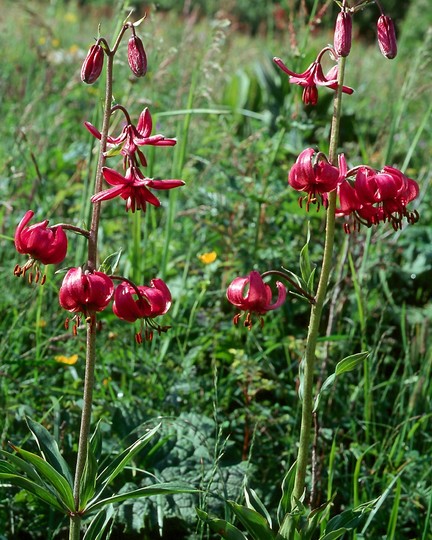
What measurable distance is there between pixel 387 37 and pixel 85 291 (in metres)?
0.77

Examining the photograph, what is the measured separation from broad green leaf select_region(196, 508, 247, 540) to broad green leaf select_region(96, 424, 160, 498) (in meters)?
0.17

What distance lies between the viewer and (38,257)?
1.34 m


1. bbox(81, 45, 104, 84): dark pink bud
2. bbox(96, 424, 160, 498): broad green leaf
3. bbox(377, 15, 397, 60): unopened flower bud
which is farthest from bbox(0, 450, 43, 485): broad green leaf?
bbox(377, 15, 397, 60): unopened flower bud

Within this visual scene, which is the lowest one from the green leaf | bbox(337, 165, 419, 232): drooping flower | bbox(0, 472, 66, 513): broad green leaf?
bbox(0, 472, 66, 513): broad green leaf

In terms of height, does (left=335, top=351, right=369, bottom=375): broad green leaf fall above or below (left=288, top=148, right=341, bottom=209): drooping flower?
below

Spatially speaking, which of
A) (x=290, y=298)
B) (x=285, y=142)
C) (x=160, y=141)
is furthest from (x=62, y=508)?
(x=285, y=142)

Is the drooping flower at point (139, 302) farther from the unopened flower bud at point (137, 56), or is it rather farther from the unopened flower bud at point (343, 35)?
the unopened flower bud at point (343, 35)

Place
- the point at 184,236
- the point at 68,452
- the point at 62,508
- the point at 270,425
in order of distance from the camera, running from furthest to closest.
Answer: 1. the point at 184,236
2. the point at 270,425
3. the point at 68,452
4. the point at 62,508

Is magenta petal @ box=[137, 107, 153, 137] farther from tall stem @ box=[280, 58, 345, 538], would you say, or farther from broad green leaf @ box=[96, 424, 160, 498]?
broad green leaf @ box=[96, 424, 160, 498]

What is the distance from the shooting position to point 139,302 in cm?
138

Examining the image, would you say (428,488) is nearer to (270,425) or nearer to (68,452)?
(270,425)

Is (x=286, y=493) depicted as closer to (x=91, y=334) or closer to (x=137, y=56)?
(x=91, y=334)

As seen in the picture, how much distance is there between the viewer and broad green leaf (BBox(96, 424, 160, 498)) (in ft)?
4.70

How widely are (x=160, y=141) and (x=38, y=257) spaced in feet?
0.97
